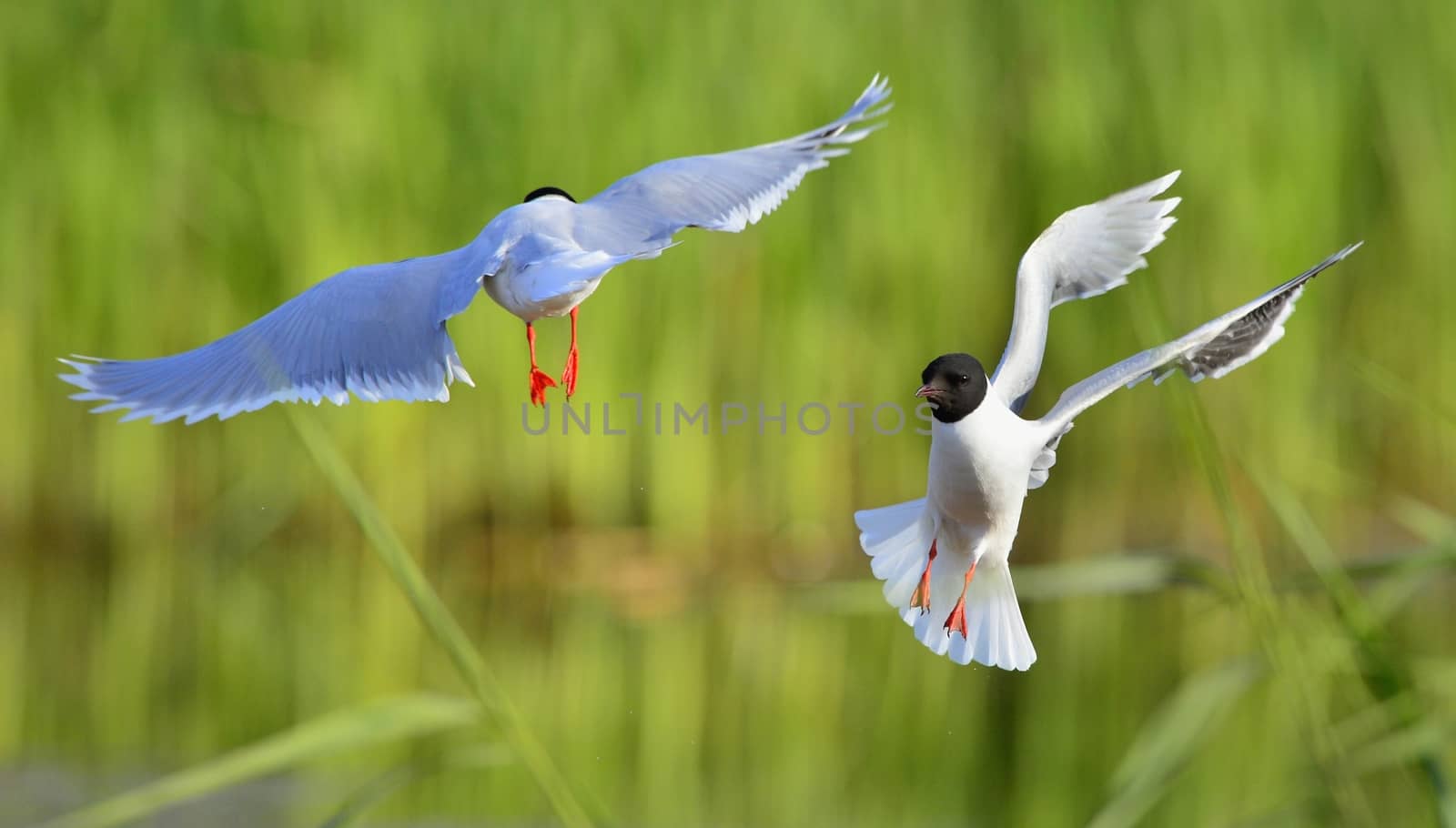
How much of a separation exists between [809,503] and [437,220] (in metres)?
1.21

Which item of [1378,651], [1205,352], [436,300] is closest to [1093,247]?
[1205,352]

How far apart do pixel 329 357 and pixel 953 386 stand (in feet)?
1.68

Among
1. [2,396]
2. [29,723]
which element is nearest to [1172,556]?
[29,723]

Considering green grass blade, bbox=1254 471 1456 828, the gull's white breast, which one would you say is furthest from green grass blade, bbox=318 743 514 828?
→ green grass blade, bbox=1254 471 1456 828

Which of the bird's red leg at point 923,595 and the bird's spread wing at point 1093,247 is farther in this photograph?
the bird's spread wing at point 1093,247

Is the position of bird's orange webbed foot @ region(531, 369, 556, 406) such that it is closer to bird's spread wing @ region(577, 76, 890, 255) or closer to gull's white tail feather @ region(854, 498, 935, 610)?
bird's spread wing @ region(577, 76, 890, 255)

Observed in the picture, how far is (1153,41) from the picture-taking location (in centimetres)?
471

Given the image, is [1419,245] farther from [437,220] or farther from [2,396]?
[2,396]

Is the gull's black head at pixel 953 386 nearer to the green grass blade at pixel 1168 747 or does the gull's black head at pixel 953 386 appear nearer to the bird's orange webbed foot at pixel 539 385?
the bird's orange webbed foot at pixel 539 385

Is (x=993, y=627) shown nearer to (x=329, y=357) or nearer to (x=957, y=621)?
(x=957, y=621)

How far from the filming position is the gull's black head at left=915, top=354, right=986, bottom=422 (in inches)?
44.3

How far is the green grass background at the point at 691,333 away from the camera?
413 cm

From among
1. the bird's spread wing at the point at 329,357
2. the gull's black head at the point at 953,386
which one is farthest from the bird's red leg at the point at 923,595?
the bird's spread wing at the point at 329,357

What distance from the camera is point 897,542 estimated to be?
1.38 m
